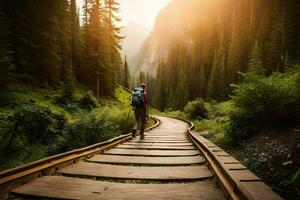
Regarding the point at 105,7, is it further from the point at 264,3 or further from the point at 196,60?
the point at 264,3

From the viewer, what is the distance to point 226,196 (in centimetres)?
245

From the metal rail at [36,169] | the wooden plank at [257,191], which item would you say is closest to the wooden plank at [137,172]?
the metal rail at [36,169]

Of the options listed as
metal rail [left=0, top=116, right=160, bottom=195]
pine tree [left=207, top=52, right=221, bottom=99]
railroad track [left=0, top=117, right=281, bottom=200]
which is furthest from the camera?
pine tree [left=207, top=52, right=221, bottom=99]

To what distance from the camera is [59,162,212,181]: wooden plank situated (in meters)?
3.22

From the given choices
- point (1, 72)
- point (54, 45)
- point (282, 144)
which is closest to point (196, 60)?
point (54, 45)

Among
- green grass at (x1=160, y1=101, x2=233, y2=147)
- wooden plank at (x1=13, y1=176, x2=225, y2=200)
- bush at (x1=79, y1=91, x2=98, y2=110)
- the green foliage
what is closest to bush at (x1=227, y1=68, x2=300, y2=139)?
green grass at (x1=160, y1=101, x2=233, y2=147)

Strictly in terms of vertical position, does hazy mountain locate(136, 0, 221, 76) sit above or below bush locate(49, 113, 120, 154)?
above

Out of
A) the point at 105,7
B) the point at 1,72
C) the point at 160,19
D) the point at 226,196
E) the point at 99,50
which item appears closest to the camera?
the point at 226,196

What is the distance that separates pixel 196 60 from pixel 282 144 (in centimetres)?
7667

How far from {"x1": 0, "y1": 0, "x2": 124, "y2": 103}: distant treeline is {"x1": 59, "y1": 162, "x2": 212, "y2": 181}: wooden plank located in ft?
47.8

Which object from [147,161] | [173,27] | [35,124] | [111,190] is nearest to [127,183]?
[111,190]

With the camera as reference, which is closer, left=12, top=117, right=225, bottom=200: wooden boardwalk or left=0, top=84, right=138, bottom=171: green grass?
left=12, top=117, right=225, bottom=200: wooden boardwalk

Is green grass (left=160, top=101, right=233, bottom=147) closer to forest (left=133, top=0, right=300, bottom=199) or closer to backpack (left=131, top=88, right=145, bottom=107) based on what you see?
forest (left=133, top=0, right=300, bottom=199)

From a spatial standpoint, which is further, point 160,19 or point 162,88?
point 160,19
